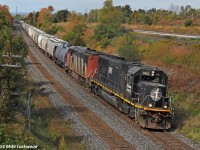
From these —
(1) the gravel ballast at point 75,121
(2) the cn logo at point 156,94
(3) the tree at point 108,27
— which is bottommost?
(1) the gravel ballast at point 75,121

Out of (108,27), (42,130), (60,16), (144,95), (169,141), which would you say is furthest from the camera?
(60,16)

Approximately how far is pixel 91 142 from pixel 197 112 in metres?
8.31

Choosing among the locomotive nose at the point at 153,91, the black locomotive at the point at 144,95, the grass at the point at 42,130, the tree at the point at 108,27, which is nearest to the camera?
the grass at the point at 42,130

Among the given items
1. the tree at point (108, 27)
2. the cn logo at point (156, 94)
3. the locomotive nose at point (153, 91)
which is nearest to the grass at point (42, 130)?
the locomotive nose at point (153, 91)

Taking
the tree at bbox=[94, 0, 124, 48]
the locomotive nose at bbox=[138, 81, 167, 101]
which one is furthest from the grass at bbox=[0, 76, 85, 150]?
the tree at bbox=[94, 0, 124, 48]

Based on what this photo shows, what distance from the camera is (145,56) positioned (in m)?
39.5

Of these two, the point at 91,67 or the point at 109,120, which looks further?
the point at 91,67

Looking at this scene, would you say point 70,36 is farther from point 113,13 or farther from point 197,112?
point 197,112

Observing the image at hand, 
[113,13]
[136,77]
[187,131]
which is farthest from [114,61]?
[113,13]

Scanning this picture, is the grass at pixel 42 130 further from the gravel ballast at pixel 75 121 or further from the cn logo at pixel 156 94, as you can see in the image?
the cn logo at pixel 156 94

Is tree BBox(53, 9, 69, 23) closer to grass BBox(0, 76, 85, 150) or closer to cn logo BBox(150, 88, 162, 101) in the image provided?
grass BBox(0, 76, 85, 150)

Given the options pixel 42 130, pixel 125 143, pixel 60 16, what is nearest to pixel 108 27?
pixel 42 130

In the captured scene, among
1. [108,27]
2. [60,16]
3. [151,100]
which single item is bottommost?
[151,100]

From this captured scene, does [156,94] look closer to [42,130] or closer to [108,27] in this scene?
[42,130]
